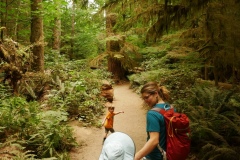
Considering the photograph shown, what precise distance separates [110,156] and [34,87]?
9816mm

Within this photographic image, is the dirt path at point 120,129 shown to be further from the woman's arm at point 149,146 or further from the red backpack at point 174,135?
Result: the woman's arm at point 149,146

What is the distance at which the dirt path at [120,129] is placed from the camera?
623 cm

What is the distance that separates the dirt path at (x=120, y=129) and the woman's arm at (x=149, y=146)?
4294mm

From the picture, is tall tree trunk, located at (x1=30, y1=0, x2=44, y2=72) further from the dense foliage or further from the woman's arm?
the woman's arm

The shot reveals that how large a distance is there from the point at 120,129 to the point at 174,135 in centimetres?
611

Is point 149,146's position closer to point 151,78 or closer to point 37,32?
point 151,78

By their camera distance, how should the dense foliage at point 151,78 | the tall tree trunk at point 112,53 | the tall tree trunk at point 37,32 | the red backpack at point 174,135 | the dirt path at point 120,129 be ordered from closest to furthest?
the red backpack at point 174,135 < the dense foliage at point 151,78 < the dirt path at point 120,129 < the tall tree trunk at point 37,32 < the tall tree trunk at point 112,53

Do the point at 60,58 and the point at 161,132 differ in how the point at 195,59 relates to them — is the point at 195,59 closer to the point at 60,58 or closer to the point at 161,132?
the point at 161,132

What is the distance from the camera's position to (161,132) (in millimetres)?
2246

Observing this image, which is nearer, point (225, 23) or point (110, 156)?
point (110, 156)

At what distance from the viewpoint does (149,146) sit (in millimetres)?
2031

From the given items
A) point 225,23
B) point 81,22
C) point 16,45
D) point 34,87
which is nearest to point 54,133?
point 16,45

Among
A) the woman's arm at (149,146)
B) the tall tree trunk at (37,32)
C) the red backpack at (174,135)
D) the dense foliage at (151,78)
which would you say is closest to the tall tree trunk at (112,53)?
the dense foliage at (151,78)

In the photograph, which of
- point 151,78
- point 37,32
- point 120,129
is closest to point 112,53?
point 151,78
